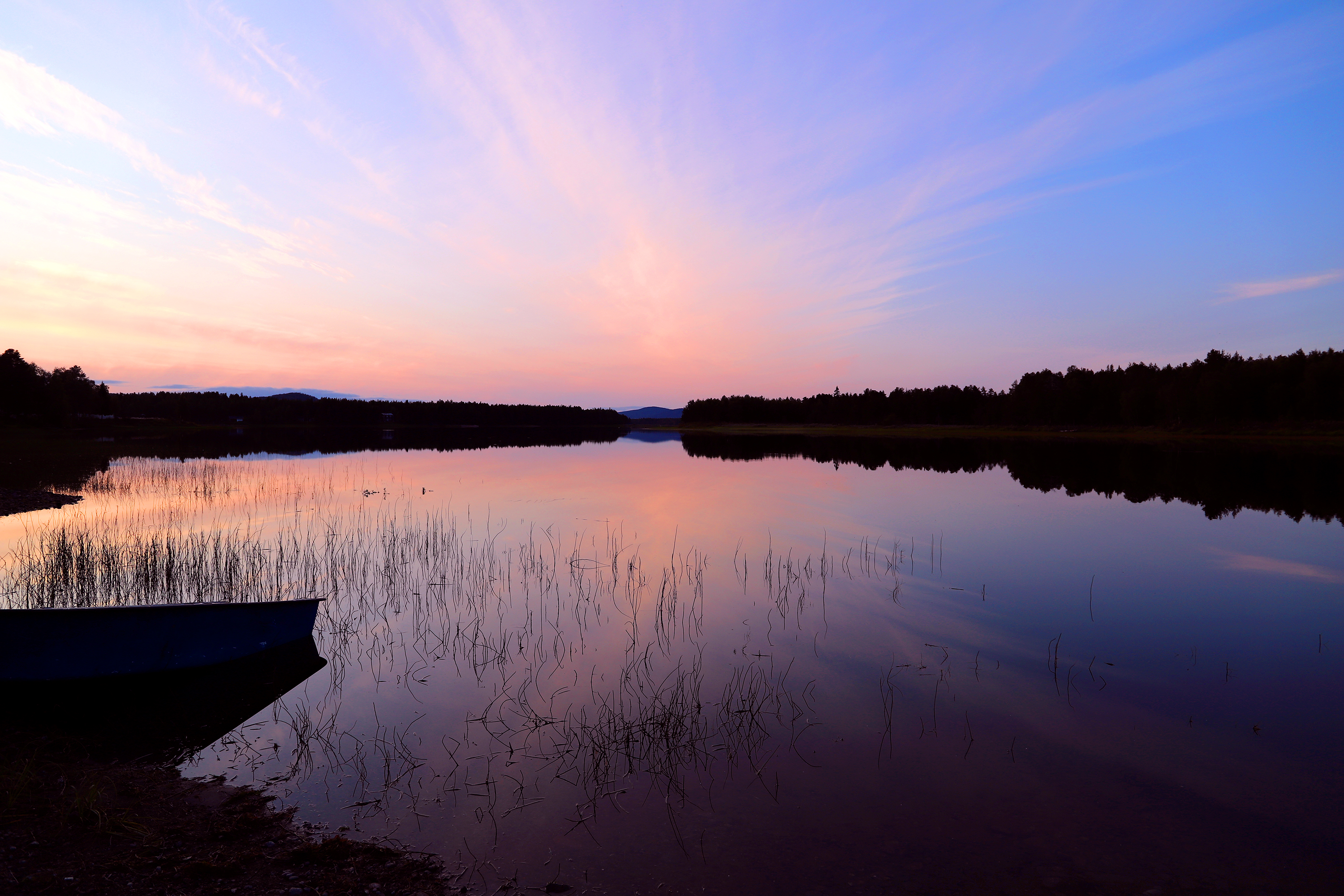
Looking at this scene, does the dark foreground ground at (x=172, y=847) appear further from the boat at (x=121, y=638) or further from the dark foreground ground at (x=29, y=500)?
the dark foreground ground at (x=29, y=500)

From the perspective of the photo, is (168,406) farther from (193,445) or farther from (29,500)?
(29,500)

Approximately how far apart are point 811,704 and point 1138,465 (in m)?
50.6

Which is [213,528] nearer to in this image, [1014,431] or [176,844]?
[176,844]

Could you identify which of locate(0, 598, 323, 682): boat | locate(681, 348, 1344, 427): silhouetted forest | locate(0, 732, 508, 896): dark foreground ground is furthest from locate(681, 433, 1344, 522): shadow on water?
locate(0, 598, 323, 682): boat

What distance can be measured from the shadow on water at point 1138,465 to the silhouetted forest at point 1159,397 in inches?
631

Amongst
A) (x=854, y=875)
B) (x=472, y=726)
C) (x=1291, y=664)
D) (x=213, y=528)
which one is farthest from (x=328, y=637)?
(x=1291, y=664)

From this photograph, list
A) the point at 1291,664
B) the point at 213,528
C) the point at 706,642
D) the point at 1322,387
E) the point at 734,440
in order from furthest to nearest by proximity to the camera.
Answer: the point at 734,440 → the point at 1322,387 → the point at 213,528 → the point at 706,642 → the point at 1291,664

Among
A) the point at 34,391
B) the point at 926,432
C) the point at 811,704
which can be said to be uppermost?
the point at 34,391

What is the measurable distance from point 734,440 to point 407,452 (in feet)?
184

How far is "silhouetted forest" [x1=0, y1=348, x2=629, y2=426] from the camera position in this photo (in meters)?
73.2

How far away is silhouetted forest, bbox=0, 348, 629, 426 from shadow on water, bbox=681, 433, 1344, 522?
78.6 metres

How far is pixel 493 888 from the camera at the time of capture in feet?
16.0

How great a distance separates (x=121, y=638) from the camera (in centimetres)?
838

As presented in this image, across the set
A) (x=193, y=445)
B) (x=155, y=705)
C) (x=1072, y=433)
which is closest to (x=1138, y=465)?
(x=155, y=705)
